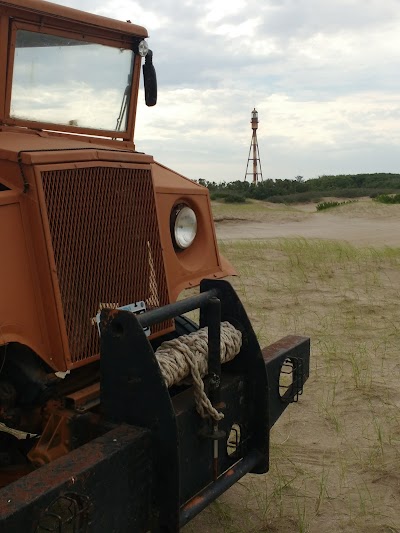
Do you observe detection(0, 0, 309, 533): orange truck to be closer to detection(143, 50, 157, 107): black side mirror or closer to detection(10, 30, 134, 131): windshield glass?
detection(10, 30, 134, 131): windshield glass

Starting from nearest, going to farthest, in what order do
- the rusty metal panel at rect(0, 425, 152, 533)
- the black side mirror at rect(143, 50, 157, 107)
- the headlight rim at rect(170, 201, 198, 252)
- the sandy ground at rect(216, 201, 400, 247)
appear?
1. the rusty metal panel at rect(0, 425, 152, 533)
2. the headlight rim at rect(170, 201, 198, 252)
3. the black side mirror at rect(143, 50, 157, 107)
4. the sandy ground at rect(216, 201, 400, 247)

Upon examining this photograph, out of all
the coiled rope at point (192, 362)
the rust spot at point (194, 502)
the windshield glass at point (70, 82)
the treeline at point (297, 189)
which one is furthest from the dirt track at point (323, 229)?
the rust spot at point (194, 502)

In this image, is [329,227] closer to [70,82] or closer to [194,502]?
[70,82]

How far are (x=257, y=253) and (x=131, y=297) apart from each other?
9429 millimetres

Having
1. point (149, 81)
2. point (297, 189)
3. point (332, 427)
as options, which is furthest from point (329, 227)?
point (149, 81)

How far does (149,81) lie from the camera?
4.46m

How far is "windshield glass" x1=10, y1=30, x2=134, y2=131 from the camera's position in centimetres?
357

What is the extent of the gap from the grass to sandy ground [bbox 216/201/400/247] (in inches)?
384

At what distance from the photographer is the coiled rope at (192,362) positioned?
2641 millimetres

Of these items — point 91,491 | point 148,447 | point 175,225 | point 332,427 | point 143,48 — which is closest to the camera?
point 91,491

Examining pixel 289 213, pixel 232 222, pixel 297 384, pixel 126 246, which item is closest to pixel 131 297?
pixel 126 246

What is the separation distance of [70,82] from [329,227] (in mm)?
19983

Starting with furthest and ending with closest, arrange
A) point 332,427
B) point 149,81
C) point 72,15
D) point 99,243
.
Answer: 1. point 332,427
2. point 149,81
3. point 72,15
4. point 99,243

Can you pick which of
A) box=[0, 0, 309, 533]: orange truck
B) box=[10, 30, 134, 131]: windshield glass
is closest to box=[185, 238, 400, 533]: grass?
box=[0, 0, 309, 533]: orange truck
